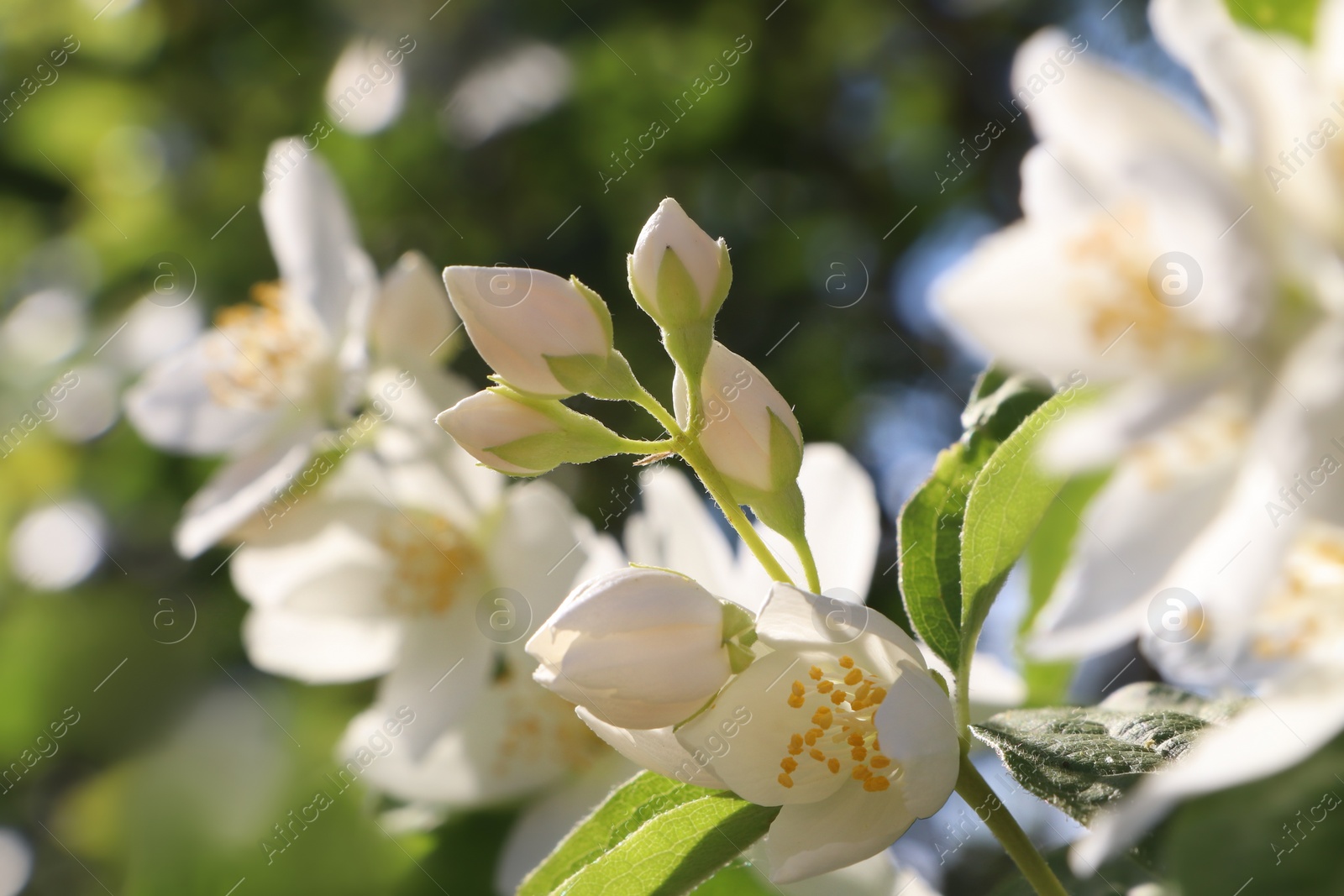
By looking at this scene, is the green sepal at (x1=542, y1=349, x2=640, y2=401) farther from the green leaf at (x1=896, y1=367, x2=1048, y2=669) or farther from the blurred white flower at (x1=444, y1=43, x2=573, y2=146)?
the blurred white flower at (x1=444, y1=43, x2=573, y2=146)

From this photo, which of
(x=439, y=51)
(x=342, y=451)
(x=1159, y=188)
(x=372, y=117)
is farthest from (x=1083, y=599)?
(x=439, y=51)

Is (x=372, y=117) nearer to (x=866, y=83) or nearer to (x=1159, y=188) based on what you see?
(x=866, y=83)

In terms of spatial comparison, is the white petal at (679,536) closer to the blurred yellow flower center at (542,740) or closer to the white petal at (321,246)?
the blurred yellow flower center at (542,740)

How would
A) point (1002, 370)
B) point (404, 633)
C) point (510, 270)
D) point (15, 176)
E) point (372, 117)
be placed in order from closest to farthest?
point (510, 270)
point (1002, 370)
point (404, 633)
point (372, 117)
point (15, 176)

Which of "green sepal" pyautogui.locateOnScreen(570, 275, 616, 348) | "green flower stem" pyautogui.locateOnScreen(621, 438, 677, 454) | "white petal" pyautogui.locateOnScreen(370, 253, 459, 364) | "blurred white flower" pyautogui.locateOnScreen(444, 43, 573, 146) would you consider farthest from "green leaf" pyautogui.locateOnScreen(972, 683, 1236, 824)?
"blurred white flower" pyautogui.locateOnScreen(444, 43, 573, 146)

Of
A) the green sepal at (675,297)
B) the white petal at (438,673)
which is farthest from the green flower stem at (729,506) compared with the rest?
the white petal at (438,673)
